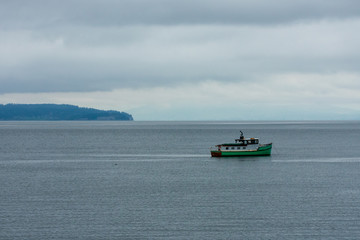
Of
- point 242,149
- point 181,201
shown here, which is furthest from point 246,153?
point 181,201

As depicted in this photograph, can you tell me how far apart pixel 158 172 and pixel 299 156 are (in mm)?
50823

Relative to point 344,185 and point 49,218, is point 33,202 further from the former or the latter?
point 344,185

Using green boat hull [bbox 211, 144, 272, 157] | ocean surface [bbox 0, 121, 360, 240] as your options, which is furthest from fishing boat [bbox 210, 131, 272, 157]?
ocean surface [bbox 0, 121, 360, 240]

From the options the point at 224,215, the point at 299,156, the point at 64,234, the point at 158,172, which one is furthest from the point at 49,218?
the point at 299,156

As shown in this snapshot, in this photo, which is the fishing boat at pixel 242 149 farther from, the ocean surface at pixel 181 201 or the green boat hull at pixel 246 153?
the ocean surface at pixel 181 201

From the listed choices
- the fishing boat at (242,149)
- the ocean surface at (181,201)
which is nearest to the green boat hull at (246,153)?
the fishing boat at (242,149)

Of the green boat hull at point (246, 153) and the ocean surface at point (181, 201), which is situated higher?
the green boat hull at point (246, 153)

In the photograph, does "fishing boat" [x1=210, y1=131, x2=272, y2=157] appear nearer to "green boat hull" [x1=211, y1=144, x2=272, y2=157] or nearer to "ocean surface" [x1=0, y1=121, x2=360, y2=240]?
"green boat hull" [x1=211, y1=144, x2=272, y2=157]

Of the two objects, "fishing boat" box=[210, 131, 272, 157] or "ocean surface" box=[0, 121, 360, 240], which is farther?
"fishing boat" box=[210, 131, 272, 157]

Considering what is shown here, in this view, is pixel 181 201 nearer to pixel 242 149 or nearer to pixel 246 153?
pixel 246 153

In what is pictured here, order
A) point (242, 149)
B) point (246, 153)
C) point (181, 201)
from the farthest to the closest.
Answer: point (242, 149) → point (246, 153) → point (181, 201)

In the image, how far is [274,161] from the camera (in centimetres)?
12131

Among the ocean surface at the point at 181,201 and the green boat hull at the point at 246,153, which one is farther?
the green boat hull at the point at 246,153

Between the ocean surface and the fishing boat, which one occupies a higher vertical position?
the fishing boat
